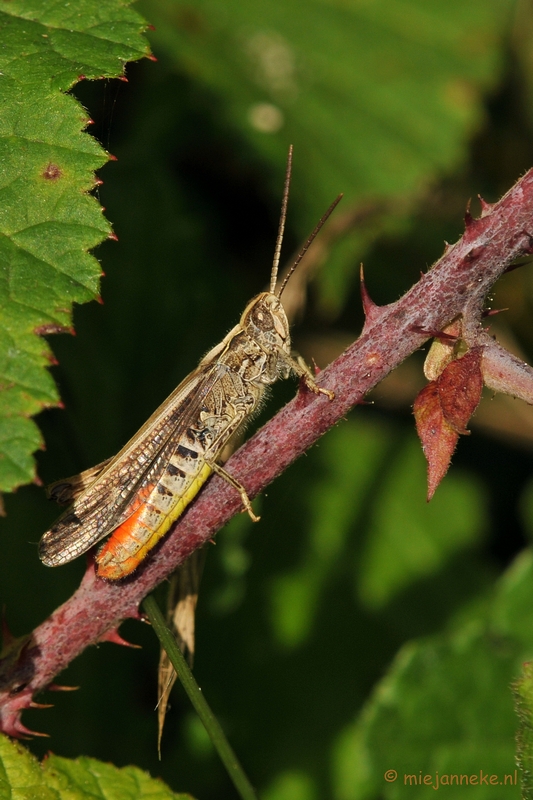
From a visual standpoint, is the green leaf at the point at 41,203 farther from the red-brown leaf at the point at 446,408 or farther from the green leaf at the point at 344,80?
the green leaf at the point at 344,80

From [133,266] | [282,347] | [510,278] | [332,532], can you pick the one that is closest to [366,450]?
[332,532]

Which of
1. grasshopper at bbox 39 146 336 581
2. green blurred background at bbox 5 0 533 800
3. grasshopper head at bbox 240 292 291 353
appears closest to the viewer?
grasshopper at bbox 39 146 336 581

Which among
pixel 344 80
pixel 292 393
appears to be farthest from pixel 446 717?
pixel 344 80

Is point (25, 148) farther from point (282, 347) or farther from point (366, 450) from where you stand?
point (366, 450)

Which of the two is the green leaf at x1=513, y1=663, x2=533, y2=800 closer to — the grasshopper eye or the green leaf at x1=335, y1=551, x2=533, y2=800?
the green leaf at x1=335, y1=551, x2=533, y2=800

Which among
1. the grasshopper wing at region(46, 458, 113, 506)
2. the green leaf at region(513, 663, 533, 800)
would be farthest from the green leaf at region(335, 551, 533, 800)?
the grasshopper wing at region(46, 458, 113, 506)

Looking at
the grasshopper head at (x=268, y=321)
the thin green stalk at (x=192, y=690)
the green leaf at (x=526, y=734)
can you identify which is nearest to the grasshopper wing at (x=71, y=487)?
the thin green stalk at (x=192, y=690)
